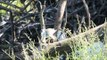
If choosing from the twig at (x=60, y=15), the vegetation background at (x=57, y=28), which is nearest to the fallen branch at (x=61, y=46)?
the vegetation background at (x=57, y=28)

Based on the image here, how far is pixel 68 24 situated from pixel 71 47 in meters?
0.76

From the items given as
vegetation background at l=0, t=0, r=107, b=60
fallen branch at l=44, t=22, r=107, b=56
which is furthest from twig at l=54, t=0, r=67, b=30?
fallen branch at l=44, t=22, r=107, b=56

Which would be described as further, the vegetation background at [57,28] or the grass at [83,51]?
the vegetation background at [57,28]

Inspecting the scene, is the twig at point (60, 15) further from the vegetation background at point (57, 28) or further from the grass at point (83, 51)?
the grass at point (83, 51)

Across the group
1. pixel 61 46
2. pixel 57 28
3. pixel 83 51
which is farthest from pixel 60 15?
pixel 83 51

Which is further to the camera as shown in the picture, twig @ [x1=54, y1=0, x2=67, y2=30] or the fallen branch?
twig @ [x1=54, y1=0, x2=67, y2=30]

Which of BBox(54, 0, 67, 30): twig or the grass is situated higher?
BBox(54, 0, 67, 30): twig

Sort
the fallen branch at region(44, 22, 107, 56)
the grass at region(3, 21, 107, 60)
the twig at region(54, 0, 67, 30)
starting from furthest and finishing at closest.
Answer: the twig at region(54, 0, 67, 30) < the fallen branch at region(44, 22, 107, 56) < the grass at region(3, 21, 107, 60)

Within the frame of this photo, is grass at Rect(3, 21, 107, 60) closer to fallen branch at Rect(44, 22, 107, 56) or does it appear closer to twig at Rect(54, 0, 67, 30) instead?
fallen branch at Rect(44, 22, 107, 56)

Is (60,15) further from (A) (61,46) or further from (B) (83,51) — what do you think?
(B) (83,51)

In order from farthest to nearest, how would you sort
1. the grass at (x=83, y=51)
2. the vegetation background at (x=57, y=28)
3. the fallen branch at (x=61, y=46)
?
the fallen branch at (x=61, y=46), the vegetation background at (x=57, y=28), the grass at (x=83, y=51)

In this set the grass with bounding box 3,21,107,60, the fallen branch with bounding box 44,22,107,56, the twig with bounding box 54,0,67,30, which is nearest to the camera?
the grass with bounding box 3,21,107,60

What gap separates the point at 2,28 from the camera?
11.9 feet

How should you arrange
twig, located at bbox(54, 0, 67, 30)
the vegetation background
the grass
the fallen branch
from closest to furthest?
the grass < the vegetation background < the fallen branch < twig, located at bbox(54, 0, 67, 30)
